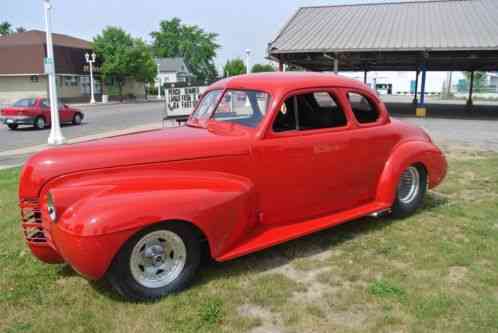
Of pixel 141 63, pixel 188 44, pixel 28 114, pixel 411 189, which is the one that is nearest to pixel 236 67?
pixel 188 44

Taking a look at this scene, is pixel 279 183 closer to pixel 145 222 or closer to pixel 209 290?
pixel 209 290

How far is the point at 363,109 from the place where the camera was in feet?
16.4

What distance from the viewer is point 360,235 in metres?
4.87

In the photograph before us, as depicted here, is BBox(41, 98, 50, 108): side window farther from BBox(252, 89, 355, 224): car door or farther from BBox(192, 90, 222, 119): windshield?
BBox(252, 89, 355, 224): car door

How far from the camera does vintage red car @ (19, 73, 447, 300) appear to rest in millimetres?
3180

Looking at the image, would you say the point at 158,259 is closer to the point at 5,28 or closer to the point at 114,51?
the point at 114,51

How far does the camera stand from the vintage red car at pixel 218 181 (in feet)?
10.4

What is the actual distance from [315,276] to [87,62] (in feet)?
152

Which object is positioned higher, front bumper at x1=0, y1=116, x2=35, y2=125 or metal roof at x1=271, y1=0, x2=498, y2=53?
metal roof at x1=271, y1=0, x2=498, y2=53

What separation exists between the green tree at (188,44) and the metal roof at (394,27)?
67.0 meters

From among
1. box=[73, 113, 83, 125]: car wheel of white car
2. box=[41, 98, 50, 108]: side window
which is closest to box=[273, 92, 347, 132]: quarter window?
box=[41, 98, 50, 108]: side window

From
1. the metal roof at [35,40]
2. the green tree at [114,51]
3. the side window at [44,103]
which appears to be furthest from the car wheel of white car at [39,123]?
the green tree at [114,51]

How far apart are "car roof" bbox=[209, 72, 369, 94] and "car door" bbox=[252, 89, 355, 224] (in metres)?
0.09

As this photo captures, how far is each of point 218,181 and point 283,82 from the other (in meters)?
1.30
